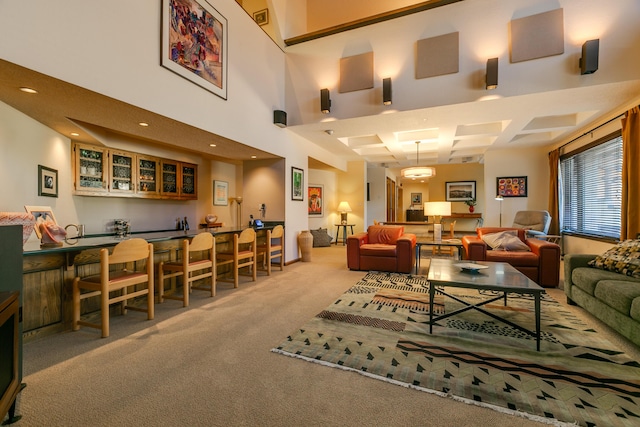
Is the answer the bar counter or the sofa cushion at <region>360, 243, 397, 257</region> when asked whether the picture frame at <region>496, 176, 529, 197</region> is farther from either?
the bar counter

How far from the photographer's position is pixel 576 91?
12.4ft

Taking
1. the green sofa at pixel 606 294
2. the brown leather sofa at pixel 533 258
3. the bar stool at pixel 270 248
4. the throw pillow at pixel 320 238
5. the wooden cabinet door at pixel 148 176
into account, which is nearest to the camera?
the green sofa at pixel 606 294

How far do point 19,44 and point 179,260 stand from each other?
2.66 m

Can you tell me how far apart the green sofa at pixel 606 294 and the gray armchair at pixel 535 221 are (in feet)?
9.42

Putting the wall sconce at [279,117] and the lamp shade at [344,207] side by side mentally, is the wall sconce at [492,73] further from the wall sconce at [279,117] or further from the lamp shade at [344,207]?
the lamp shade at [344,207]

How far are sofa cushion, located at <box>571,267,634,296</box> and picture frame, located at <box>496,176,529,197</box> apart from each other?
183 inches

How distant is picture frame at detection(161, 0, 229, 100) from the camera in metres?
3.19

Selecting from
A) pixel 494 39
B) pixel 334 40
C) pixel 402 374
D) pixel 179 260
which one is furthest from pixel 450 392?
pixel 334 40

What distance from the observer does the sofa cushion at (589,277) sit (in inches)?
108

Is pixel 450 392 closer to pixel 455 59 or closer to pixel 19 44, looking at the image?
pixel 19 44

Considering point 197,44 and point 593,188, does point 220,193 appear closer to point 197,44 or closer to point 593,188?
point 197,44

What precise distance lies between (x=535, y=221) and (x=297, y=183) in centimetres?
530

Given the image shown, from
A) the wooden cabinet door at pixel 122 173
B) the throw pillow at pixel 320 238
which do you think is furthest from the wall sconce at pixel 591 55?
the wooden cabinet door at pixel 122 173

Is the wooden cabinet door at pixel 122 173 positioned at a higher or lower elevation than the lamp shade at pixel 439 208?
higher
